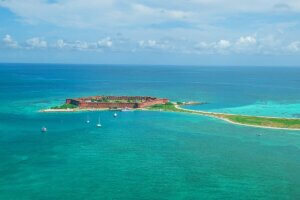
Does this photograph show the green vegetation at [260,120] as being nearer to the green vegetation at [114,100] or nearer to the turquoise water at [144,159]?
the turquoise water at [144,159]

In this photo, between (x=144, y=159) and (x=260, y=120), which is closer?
(x=144, y=159)

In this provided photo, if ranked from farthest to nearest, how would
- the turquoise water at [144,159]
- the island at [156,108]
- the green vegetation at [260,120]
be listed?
the island at [156,108] → the green vegetation at [260,120] → the turquoise water at [144,159]

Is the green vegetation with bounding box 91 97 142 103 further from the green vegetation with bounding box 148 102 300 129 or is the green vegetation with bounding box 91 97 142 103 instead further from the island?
the green vegetation with bounding box 148 102 300 129

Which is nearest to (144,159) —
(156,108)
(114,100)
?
(156,108)

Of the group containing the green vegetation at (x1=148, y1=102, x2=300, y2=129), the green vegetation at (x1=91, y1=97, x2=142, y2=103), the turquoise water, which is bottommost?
the turquoise water

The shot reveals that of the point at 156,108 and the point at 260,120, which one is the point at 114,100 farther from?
the point at 260,120

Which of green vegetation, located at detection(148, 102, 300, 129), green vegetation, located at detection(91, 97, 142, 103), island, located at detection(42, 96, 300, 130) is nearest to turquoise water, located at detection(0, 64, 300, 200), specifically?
green vegetation, located at detection(148, 102, 300, 129)

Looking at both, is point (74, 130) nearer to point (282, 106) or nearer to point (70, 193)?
point (70, 193)

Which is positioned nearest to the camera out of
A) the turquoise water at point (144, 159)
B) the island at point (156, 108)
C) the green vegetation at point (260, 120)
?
the turquoise water at point (144, 159)

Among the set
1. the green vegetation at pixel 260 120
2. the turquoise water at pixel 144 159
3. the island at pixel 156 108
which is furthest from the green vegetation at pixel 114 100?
the green vegetation at pixel 260 120
